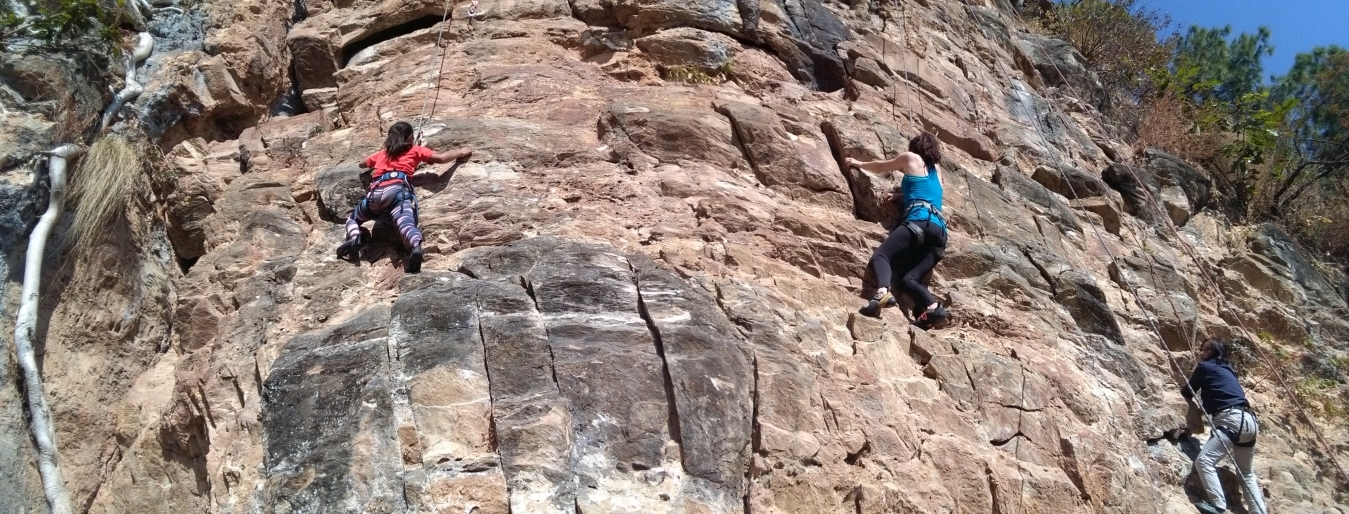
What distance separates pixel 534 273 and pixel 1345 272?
8.89m

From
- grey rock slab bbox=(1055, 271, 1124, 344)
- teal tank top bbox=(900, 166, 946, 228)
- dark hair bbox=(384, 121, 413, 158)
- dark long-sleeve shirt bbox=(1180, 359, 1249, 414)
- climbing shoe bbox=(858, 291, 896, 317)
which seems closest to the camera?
climbing shoe bbox=(858, 291, 896, 317)

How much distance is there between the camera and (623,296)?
18.2 feet

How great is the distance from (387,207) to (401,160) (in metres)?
0.41

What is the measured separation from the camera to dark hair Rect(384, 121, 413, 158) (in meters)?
6.45

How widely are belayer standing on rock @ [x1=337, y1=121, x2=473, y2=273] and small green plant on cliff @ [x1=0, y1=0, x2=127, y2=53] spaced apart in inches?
108

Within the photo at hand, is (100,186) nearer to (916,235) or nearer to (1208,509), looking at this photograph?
(916,235)

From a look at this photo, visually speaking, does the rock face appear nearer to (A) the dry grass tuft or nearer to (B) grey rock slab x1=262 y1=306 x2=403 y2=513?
(B) grey rock slab x1=262 y1=306 x2=403 y2=513

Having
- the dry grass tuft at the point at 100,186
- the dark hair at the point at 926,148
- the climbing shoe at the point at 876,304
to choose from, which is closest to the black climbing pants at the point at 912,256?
the climbing shoe at the point at 876,304

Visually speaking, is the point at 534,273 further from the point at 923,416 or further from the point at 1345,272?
the point at 1345,272

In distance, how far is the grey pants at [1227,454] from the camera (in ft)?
21.3

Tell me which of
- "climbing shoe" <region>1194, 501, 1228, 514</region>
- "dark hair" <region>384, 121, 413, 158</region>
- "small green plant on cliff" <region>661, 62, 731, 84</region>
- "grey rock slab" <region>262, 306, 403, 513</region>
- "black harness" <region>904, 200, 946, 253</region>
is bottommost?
"climbing shoe" <region>1194, 501, 1228, 514</region>

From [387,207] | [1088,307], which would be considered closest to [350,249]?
[387,207]

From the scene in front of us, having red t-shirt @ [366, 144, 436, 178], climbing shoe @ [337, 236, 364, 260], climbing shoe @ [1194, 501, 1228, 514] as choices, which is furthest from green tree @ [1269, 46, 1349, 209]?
climbing shoe @ [337, 236, 364, 260]

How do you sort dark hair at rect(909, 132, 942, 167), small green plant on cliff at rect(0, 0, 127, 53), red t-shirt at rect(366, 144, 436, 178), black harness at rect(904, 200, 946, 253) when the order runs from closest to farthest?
red t-shirt at rect(366, 144, 436, 178)
black harness at rect(904, 200, 946, 253)
dark hair at rect(909, 132, 942, 167)
small green plant on cliff at rect(0, 0, 127, 53)
